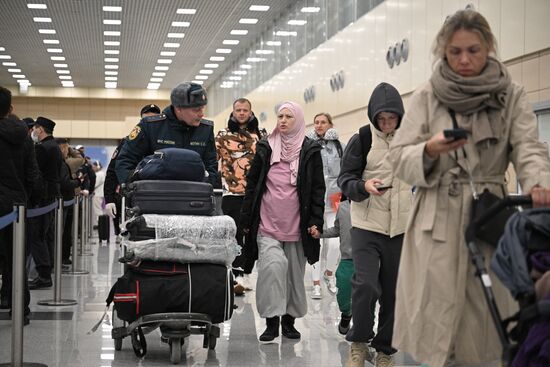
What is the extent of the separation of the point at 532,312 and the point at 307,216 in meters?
3.77

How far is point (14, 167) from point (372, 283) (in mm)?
3148

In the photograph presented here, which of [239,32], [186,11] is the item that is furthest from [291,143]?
[239,32]

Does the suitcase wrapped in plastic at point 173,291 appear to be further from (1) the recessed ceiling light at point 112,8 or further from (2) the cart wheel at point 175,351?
(1) the recessed ceiling light at point 112,8

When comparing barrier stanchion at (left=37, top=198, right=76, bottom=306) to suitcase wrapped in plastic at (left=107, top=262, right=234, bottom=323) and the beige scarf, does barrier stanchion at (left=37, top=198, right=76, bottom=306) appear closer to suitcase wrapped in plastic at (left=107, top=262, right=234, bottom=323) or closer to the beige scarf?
suitcase wrapped in plastic at (left=107, top=262, right=234, bottom=323)

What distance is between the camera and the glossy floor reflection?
18.7 ft

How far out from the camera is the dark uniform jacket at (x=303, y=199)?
6.43m

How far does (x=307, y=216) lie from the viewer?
6426mm

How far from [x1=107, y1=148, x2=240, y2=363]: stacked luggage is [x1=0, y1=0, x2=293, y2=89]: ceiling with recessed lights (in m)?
16.4

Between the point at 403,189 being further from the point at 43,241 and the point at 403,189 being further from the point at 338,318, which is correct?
the point at 43,241

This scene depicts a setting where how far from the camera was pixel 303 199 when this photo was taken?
21.1ft

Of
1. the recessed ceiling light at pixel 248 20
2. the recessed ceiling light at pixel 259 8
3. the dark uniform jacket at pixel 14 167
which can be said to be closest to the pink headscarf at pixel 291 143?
the dark uniform jacket at pixel 14 167

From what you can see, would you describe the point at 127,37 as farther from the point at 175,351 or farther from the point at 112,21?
the point at 175,351

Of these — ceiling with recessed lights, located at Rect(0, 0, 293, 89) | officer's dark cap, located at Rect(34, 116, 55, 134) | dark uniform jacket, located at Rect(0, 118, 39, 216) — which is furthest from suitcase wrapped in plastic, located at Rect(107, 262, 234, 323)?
ceiling with recessed lights, located at Rect(0, 0, 293, 89)

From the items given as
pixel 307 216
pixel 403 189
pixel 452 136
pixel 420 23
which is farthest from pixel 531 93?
pixel 452 136
